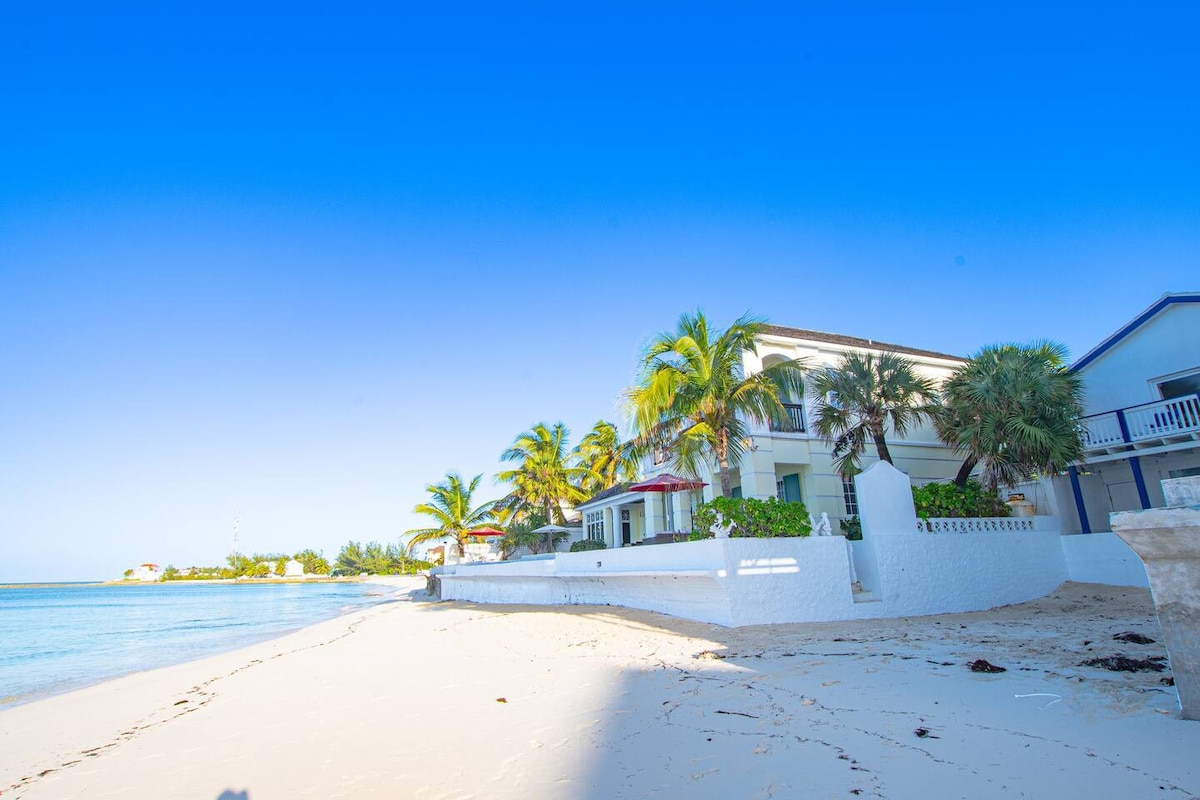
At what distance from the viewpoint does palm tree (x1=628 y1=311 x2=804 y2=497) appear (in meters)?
13.3

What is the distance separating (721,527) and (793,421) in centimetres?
848

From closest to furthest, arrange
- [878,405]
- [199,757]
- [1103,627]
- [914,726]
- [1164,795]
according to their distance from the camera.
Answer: [1164,795] → [914,726] → [199,757] → [1103,627] → [878,405]

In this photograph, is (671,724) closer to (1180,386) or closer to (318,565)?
(1180,386)

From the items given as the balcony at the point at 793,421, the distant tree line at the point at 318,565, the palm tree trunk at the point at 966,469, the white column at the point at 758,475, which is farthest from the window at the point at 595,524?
the distant tree line at the point at 318,565

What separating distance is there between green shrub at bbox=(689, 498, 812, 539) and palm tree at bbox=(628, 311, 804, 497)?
1.46 metres

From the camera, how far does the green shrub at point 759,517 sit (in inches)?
437

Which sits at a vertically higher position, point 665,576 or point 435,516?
point 435,516

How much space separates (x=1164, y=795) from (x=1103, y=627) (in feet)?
23.7

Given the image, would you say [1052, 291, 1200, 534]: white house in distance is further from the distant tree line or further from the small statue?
the distant tree line

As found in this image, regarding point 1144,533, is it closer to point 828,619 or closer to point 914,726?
point 914,726

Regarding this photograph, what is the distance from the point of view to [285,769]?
5.16m

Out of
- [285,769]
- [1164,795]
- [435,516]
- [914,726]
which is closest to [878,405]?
[914,726]

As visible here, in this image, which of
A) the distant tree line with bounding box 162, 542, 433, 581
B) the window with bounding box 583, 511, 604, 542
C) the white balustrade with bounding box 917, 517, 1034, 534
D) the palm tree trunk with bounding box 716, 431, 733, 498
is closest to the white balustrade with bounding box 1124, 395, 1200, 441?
the white balustrade with bounding box 917, 517, 1034, 534

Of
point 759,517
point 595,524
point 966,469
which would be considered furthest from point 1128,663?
point 595,524
